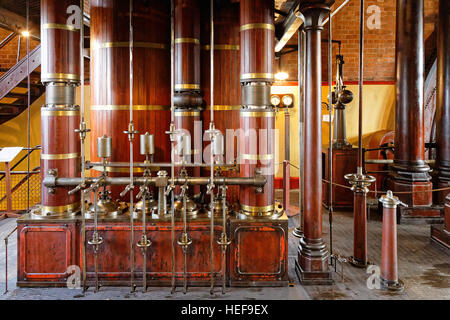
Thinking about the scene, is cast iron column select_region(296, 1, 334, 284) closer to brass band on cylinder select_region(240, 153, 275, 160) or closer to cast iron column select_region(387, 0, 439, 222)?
brass band on cylinder select_region(240, 153, 275, 160)

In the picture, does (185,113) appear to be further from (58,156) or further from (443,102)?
(443,102)

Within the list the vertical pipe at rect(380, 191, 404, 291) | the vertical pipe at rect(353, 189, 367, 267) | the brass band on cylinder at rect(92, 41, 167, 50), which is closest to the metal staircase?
the brass band on cylinder at rect(92, 41, 167, 50)

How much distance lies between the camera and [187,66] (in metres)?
3.89

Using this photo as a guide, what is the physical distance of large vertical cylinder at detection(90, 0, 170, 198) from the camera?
12.9ft

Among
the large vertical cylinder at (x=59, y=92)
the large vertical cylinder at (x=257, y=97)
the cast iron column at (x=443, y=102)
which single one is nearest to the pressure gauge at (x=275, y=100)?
the cast iron column at (x=443, y=102)

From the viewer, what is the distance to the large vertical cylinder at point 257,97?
3.28 m

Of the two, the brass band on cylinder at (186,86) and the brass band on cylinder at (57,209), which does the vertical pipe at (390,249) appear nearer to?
the brass band on cylinder at (186,86)

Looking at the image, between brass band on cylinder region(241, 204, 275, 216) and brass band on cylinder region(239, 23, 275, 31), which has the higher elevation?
brass band on cylinder region(239, 23, 275, 31)

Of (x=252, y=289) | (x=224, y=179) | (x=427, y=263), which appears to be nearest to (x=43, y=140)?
(x=224, y=179)

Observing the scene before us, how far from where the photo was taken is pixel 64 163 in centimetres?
337

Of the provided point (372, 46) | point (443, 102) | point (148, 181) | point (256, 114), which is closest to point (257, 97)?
point (256, 114)

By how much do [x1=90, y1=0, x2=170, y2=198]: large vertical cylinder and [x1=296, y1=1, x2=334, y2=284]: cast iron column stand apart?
1537mm

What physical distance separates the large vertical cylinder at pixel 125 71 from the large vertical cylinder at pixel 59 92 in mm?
543

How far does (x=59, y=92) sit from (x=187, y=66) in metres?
1.28
